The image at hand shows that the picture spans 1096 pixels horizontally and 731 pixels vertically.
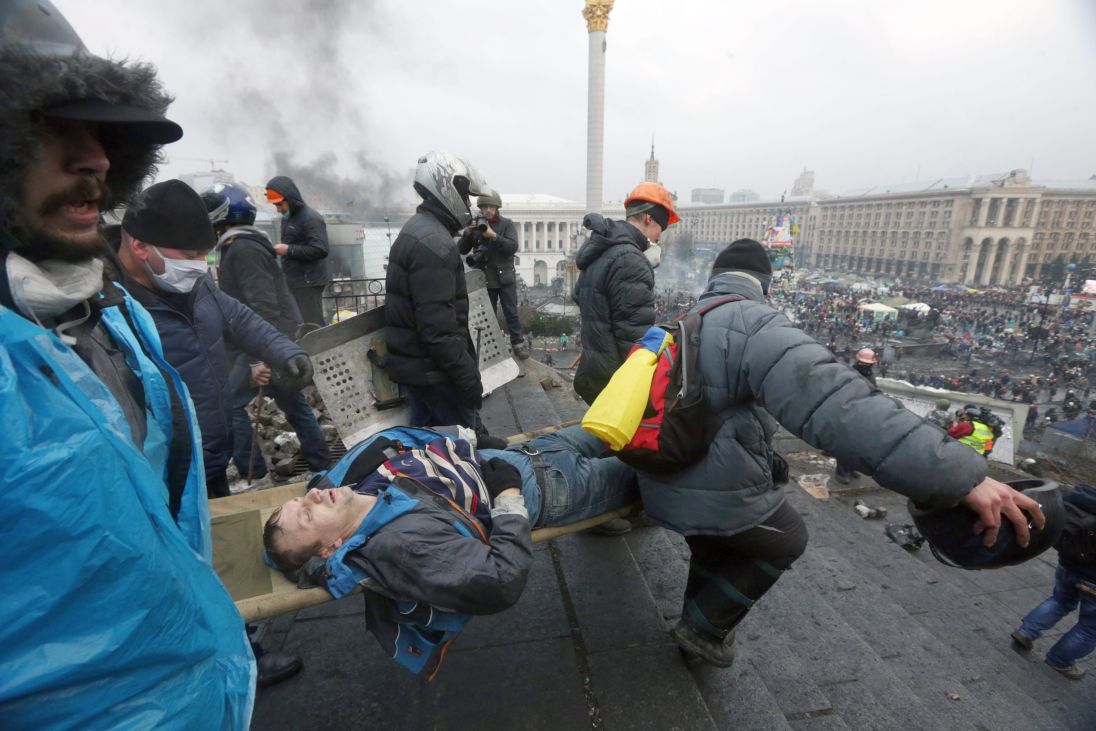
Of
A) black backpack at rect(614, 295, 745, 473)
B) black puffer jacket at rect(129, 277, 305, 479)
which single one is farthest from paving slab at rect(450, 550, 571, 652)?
black puffer jacket at rect(129, 277, 305, 479)

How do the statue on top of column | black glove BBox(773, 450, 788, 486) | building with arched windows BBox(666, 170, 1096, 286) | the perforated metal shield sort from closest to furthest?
black glove BBox(773, 450, 788, 486), the perforated metal shield, the statue on top of column, building with arched windows BBox(666, 170, 1096, 286)

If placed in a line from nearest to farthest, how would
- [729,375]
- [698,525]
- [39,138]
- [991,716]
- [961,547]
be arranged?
[39,138]
[961,547]
[729,375]
[698,525]
[991,716]

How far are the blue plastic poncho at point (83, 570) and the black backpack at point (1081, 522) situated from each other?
3.79 metres

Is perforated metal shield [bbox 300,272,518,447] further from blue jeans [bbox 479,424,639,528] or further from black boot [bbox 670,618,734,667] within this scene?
black boot [bbox 670,618,734,667]

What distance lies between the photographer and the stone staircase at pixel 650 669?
199 cm

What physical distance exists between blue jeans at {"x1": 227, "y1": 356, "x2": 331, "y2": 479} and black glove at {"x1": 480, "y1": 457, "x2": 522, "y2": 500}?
6.65 ft

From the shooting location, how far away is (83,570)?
2.63 feet

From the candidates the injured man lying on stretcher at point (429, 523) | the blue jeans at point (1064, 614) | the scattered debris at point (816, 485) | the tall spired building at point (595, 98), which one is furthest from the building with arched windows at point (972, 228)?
the injured man lying on stretcher at point (429, 523)

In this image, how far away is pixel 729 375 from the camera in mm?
1868

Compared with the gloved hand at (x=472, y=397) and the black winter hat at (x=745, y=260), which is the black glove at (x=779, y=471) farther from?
the gloved hand at (x=472, y=397)

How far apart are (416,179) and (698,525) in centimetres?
256

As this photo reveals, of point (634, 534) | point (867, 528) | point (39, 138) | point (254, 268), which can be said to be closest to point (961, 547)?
point (634, 534)

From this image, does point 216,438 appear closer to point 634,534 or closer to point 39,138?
point 39,138

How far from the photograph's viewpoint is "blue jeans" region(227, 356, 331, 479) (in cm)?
377
